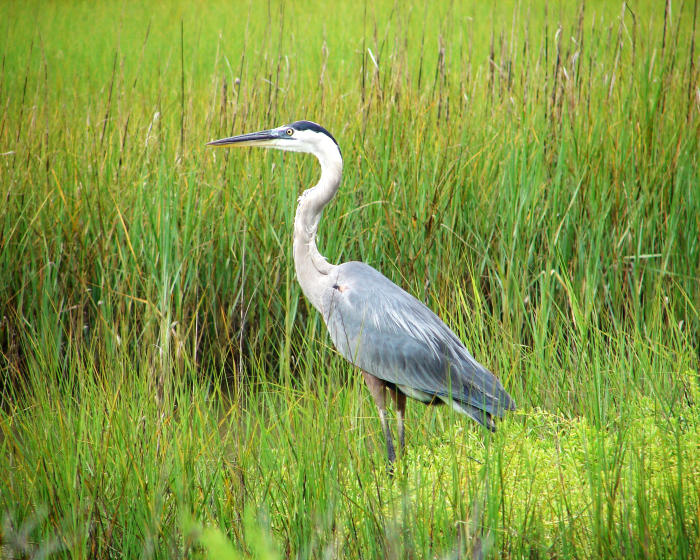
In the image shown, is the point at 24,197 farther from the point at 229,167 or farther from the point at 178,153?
the point at 229,167

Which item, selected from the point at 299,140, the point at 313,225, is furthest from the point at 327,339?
the point at 299,140

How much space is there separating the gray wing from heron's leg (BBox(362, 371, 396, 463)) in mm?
43

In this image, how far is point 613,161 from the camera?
3664 mm

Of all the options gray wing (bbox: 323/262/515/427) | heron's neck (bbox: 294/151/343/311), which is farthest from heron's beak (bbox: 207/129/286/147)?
gray wing (bbox: 323/262/515/427)

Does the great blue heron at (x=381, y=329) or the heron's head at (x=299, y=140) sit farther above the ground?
the heron's head at (x=299, y=140)

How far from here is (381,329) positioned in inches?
109

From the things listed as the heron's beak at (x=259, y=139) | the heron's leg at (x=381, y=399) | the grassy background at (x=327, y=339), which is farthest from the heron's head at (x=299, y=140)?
the heron's leg at (x=381, y=399)

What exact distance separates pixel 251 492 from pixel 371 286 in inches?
38.3

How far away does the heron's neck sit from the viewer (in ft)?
9.46

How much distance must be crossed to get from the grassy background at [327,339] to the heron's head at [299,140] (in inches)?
17.3

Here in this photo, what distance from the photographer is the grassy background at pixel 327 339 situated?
189 centimetres

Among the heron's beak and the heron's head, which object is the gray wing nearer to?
the heron's head

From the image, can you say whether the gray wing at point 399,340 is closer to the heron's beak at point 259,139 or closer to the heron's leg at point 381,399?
the heron's leg at point 381,399

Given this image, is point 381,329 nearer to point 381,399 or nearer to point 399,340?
point 399,340
